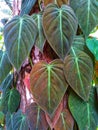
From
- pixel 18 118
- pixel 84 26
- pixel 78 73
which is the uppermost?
pixel 84 26

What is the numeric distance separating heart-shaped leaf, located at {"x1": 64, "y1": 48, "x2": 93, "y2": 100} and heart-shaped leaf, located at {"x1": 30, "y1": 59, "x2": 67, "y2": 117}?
0.02 m

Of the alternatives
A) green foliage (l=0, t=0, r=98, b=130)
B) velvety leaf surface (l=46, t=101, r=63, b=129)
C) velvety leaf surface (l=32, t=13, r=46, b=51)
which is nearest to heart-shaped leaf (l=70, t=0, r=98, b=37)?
green foliage (l=0, t=0, r=98, b=130)

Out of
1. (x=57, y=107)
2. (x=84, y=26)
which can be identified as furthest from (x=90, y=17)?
(x=57, y=107)

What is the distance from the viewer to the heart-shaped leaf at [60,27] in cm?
81

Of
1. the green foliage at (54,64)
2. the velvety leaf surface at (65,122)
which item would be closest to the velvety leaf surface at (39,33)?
the green foliage at (54,64)

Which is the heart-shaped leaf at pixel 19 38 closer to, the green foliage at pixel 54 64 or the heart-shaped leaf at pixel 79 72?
the green foliage at pixel 54 64

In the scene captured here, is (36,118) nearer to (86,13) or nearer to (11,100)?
(11,100)

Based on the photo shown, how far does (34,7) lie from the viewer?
958mm

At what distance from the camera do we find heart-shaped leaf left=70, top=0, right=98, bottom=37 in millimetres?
860

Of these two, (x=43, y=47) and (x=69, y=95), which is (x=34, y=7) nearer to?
(x=43, y=47)

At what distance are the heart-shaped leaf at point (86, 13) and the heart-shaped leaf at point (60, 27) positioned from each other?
0.11 feet

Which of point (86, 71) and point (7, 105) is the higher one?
point (86, 71)

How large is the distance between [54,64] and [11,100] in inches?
9.2

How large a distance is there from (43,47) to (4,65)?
166 millimetres
